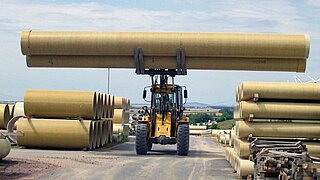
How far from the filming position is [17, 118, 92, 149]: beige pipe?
81.7 ft

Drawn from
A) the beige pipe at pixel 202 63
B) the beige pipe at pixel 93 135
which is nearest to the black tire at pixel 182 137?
the beige pipe at pixel 202 63

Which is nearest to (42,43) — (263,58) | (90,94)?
(90,94)

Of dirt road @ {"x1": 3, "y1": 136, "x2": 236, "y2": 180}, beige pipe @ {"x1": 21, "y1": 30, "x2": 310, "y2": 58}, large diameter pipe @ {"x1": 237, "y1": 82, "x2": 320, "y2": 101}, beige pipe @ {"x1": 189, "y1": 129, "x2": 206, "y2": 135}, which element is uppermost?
beige pipe @ {"x1": 21, "y1": 30, "x2": 310, "y2": 58}

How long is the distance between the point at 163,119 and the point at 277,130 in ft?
25.8

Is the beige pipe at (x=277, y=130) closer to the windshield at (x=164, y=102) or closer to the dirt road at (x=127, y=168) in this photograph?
the dirt road at (x=127, y=168)

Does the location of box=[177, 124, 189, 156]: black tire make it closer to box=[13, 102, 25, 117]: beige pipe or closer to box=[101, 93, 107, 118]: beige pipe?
box=[101, 93, 107, 118]: beige pipe

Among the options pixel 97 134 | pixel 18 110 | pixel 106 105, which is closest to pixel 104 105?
pixel 106 105

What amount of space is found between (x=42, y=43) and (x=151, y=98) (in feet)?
16.4

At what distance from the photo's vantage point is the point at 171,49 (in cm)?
2242

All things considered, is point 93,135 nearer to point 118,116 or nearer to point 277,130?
point 277,130

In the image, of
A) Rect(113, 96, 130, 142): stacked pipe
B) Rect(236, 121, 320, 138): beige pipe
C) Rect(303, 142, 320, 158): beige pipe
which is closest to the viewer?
Rect(303, 142, 320, 158): beige pipe

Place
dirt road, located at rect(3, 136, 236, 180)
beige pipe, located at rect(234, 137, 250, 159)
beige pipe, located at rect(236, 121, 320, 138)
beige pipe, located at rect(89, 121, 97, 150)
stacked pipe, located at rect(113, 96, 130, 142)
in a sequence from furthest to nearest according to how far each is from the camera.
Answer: stacked pipe, located at rect(113, 96, 130, 142)
beige pipe, located at rect(89, 121, 97, 150)
beige pipe, located at rect(236, 121, 320, 138)
beige pipe, located at rect(234, 137, 250, 159)
dirt road, located at rect(3, 136, 236, 180)

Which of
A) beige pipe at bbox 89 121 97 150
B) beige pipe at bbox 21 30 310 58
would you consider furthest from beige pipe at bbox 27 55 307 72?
beige pipe at bbox 89 121 97 150

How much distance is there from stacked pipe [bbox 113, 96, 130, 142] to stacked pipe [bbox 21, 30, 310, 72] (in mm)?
11790
